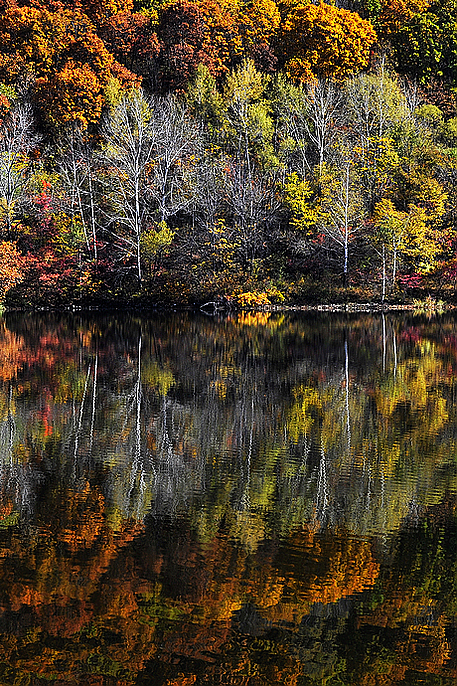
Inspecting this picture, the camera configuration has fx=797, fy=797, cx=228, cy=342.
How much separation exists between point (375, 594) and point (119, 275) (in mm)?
40634

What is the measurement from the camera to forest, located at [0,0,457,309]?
4491 cm

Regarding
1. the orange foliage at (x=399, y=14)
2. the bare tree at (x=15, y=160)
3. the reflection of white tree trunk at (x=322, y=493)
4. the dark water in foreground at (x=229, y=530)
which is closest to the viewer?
the dark water in foreground at (x=229, y=530)

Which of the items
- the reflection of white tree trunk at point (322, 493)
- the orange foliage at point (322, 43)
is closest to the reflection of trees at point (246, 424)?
the reflection of white tree trunk at point (322, 493)

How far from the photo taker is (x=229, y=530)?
8.91m

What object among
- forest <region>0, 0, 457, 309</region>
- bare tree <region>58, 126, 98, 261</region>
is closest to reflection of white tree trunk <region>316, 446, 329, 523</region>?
forest <region>0, 0, 457, 309</region>

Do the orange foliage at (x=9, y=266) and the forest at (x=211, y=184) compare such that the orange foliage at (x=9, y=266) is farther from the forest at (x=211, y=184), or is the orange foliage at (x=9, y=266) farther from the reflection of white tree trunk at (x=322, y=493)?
the reflection of white tree trunk at (x=322, y=493)

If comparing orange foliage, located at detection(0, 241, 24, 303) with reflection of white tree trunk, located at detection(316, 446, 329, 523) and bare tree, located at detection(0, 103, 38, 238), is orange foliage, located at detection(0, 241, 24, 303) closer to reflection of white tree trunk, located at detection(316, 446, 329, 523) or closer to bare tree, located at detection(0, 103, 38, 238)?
bare tree, located at detection(0, 103, 38, 238)

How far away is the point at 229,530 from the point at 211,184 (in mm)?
40011

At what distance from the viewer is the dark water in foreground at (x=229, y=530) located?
6.27m

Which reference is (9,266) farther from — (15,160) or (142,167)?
(142,167)

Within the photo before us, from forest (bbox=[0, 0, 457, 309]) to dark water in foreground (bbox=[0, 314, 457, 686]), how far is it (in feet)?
85.0

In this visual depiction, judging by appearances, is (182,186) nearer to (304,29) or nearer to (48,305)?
(48,305)

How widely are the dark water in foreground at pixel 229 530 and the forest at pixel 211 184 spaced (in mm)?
25895

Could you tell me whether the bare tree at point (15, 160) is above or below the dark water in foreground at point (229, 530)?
above
